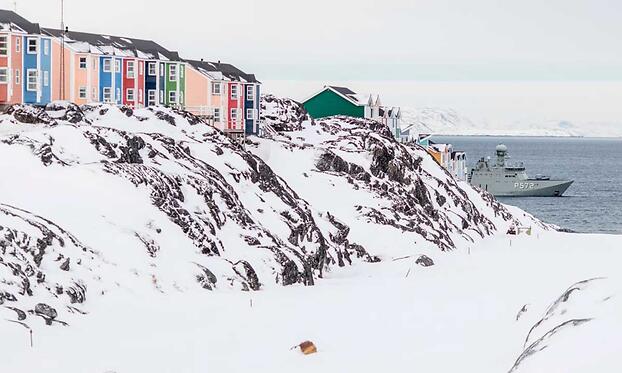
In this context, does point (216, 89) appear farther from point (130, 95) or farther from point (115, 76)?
point (115, 76)

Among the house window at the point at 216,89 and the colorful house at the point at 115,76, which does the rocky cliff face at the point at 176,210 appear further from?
the house window at the point at 216,89

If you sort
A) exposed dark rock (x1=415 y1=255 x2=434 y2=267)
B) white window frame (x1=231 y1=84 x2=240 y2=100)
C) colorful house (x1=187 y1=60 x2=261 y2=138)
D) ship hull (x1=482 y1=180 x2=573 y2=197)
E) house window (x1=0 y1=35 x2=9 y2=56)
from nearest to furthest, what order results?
exposed dark rock (x1=415 y1=255 x2=434 y2=267), house window (x1=0 y1=35 x2=9 y2=56), colorful house (x1=187 y1=60 x2=261 y2=138), white window frame (x1=231 y1=84 x2=240 y2=100), ship hull (x1=482 y1=180 x2=573 y2=197)

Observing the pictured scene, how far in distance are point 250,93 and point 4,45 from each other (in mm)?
25178

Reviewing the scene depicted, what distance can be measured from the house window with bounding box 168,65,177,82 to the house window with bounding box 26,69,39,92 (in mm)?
15340

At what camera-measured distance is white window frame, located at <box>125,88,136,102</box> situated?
7381cm

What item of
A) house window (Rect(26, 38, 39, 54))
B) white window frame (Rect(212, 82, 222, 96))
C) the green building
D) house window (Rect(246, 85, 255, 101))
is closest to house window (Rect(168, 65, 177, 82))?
white window frame (Rect(212, 82, 222, 96))

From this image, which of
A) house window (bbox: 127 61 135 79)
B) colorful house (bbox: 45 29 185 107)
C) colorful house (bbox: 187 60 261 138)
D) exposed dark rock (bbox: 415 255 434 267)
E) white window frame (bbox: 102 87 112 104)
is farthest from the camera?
colorful house (bbox: 187 60 261 138)

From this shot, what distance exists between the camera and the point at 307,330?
31.3 m

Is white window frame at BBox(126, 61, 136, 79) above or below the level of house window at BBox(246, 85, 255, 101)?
above

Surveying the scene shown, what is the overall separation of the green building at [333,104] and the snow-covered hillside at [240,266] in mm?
43423

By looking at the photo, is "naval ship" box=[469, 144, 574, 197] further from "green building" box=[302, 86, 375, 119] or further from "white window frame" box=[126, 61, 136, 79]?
"white window frame" box=[126, 61, 136, 79]

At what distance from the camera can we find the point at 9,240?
32219mm

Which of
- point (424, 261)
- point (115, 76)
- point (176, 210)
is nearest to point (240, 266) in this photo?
point (176, 210)

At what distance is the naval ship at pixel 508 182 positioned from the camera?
551 feet
